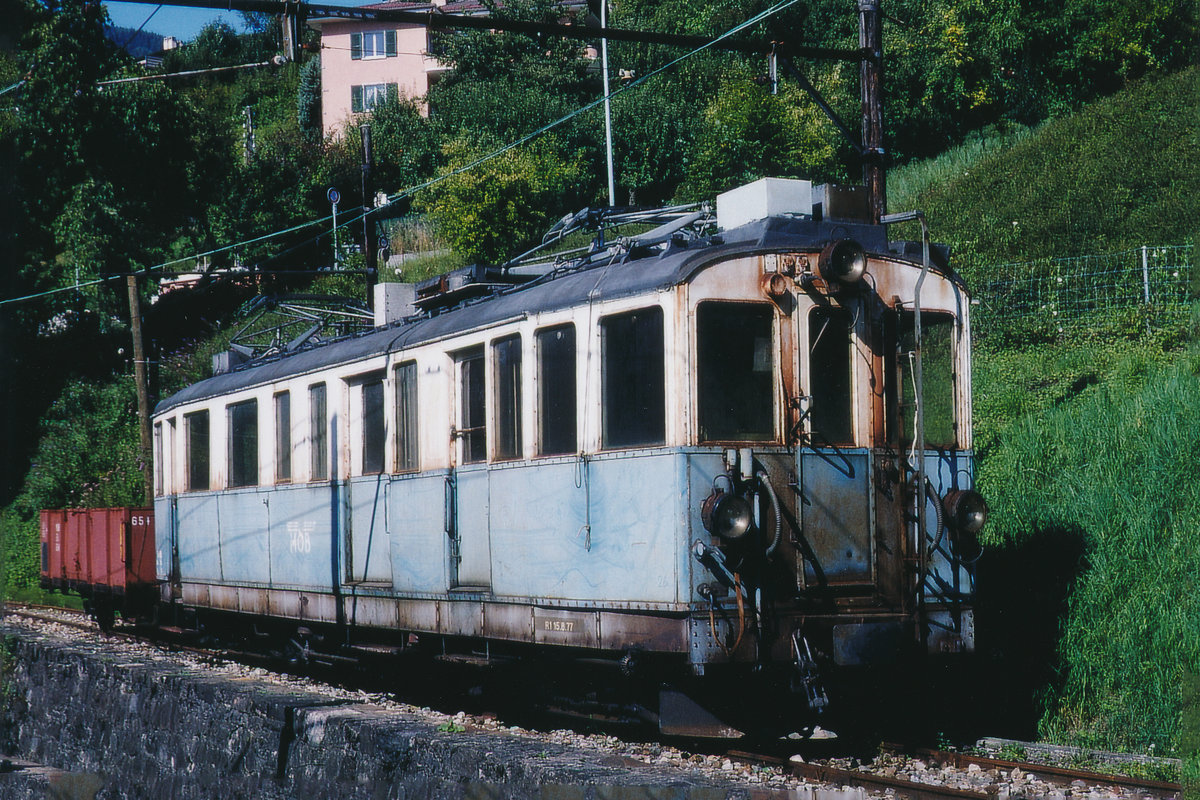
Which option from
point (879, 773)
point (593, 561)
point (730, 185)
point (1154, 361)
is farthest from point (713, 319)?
point (730, 185)

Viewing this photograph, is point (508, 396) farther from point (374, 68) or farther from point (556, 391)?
point (374, 68)

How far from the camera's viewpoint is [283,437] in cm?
1366

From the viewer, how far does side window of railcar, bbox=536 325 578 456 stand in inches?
349

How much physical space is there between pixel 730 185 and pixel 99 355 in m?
21.3

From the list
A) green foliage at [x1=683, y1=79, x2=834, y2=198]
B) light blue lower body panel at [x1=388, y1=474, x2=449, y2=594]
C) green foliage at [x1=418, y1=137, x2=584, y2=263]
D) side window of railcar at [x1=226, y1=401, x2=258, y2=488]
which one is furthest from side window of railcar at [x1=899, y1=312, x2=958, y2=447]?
green foliage at [x1=418, y1=137, x2=584, y2=263]

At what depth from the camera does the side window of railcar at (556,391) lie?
8.86 meters

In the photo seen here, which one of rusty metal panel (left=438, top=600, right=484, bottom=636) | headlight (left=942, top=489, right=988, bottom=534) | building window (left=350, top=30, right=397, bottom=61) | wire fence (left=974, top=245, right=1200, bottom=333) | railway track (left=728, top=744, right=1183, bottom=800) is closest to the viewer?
railway track (left=728, top=744, right=1183, bottom=800)

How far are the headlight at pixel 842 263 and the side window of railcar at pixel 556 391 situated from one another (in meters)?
1.86

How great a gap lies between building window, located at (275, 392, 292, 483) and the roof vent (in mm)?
6407

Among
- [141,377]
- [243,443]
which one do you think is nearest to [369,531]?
[243,443]

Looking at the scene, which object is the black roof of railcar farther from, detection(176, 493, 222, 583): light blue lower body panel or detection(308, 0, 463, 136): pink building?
detection(308, 0, 463, 136): pink building

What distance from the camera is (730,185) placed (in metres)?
36.7

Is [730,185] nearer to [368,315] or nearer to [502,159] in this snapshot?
[502,159]

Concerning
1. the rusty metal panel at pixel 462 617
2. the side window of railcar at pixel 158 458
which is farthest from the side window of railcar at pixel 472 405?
the side window of railcar at pixel 158 458
